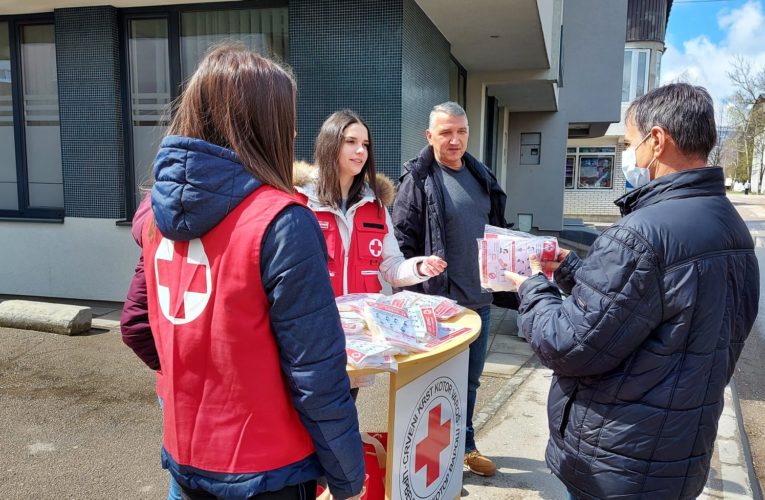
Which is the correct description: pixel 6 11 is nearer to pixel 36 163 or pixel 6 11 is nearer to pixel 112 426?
pixel 36 163

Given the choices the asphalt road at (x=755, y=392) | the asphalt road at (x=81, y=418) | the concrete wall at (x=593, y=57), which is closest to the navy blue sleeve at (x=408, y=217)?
the asphalt road at (x=81, y=418)

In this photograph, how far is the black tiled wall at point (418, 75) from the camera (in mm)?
5113

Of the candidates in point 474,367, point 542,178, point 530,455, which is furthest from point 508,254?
point 542,178

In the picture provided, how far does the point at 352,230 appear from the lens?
2.54 meters

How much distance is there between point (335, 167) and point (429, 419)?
1177 millimetres

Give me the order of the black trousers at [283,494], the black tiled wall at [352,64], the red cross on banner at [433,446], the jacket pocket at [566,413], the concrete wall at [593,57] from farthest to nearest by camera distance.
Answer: the concrete wall at [593,57] → the black tiled wall at [352,64] → the red cross on banner at [433,446] → the jacket pocket at [566,413] → the black trousers at [283,494]

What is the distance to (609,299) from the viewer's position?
1471 millimetres

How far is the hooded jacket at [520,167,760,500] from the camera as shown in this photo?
4.76 ft

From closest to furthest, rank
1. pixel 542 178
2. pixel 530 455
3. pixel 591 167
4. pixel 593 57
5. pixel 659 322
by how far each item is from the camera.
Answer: pixel 659 322 → pixel 530 455 → pixel 593 57 → pixel 542 178 → pixel 591 167

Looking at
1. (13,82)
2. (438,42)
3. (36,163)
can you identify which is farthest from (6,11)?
(438,42)

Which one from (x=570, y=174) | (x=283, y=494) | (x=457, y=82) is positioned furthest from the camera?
(x=570, y=174)

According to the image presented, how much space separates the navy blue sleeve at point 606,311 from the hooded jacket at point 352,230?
3.25 feet

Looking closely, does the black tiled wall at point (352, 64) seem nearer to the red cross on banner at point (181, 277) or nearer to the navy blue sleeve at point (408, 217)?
the navy blue sleeve at point (408, 217)

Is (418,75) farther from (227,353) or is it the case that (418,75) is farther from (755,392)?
(227,353)
